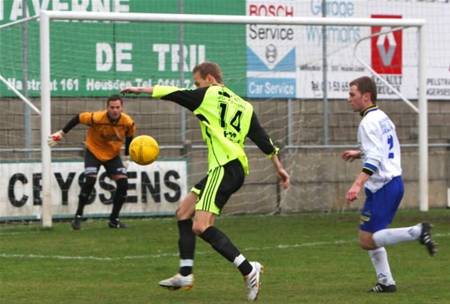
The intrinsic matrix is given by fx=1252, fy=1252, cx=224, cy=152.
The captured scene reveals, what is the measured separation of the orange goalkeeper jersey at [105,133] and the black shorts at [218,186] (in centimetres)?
790

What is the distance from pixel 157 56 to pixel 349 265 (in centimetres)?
906

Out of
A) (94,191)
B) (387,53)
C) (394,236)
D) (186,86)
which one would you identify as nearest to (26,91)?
(94,191)

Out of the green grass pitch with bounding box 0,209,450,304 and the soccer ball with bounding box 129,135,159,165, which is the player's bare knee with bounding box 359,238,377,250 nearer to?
the green grass pitch with bounding box 0,209,450,304

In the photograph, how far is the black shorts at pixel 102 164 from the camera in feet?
61.6

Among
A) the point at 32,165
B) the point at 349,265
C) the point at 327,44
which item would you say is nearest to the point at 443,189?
the point at 327,44

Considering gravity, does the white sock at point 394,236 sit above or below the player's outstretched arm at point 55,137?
below

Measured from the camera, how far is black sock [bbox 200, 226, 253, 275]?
10422 mm

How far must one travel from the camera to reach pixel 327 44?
23.3 m

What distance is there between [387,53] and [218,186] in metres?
14.5

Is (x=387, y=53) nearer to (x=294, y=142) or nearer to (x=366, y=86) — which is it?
(x=294, y=142)

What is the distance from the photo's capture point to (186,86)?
21.7 metres

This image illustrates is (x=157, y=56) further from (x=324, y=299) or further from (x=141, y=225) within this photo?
(x=324, y=299)

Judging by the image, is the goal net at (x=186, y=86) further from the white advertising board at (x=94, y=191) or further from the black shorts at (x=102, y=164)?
the black shorts at (x=102, y=164)

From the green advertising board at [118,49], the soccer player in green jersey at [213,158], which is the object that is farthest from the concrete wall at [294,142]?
the soccer player in green jersey at [213,158]
